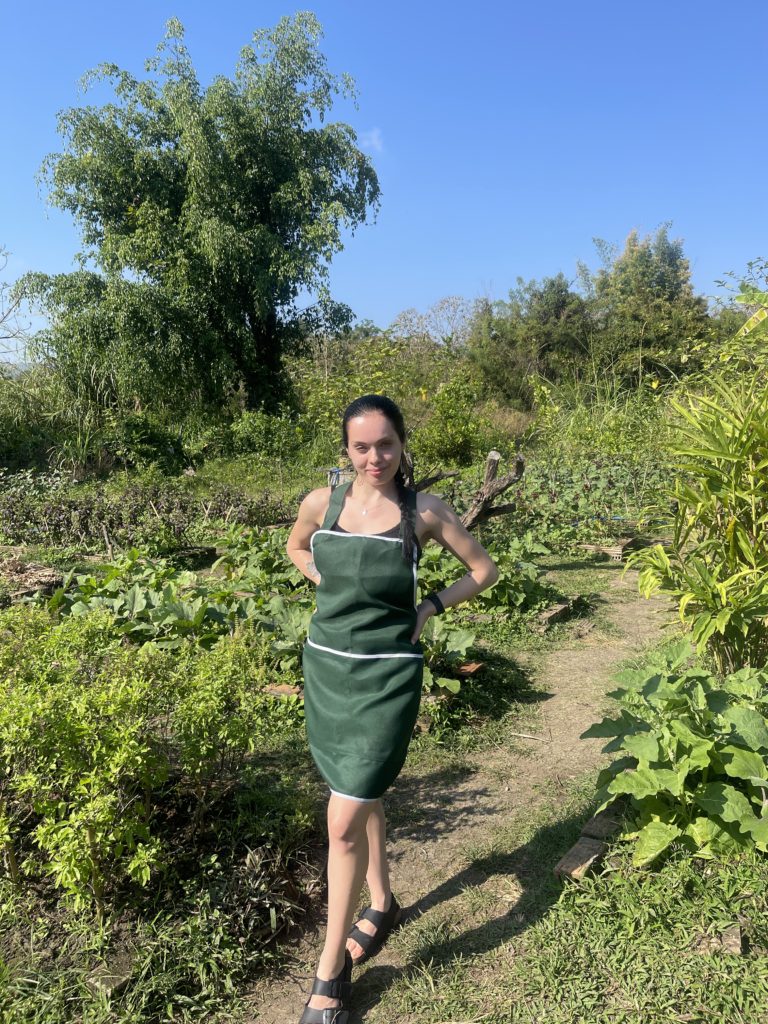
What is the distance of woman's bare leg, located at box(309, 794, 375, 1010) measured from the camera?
70.2 inches

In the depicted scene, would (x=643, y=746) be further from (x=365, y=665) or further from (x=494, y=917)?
(x=365, y=665)

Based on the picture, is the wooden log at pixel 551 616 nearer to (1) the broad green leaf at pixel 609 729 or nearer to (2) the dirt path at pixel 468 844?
(2) the dirt path at pixel 468 844

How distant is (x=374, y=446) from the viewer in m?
1.90

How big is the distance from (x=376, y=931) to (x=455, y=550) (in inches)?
47.7

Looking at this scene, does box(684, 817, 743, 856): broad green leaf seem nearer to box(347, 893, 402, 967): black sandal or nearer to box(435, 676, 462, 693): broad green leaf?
box(347, 893, 402, 967): black sandal

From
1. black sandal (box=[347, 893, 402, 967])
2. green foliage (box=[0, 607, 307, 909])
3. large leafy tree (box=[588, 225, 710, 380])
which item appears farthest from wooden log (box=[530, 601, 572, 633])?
large leafy tree (box=[588, 225, 710, 380])

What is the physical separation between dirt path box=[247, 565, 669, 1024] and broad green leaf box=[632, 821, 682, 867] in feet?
1.23

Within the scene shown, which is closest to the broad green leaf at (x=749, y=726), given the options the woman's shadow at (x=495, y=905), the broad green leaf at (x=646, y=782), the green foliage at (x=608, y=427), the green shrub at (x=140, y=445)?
the broad green leaf at (x=646, y=782)

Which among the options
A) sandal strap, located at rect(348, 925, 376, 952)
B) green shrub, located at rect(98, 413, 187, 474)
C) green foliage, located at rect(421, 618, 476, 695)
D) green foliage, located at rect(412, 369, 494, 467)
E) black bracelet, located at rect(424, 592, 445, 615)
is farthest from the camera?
green shrub, located at rect(98, 413, 187, 474)

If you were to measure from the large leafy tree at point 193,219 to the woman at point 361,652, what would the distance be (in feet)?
43.8

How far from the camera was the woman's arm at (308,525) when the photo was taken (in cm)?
208

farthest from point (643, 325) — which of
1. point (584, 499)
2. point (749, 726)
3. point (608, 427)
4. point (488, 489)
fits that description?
point (749, 726)

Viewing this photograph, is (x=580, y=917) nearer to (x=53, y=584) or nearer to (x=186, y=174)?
(x=53, y=584)

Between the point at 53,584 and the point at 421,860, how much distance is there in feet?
13.2
